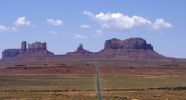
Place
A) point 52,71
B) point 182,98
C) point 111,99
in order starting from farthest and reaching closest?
point 52,71
point 182,98
point 111,99

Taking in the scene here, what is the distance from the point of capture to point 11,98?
134 feet

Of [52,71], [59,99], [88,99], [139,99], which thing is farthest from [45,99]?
[52,71]

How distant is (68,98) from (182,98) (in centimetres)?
1025

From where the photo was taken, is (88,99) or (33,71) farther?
(33,71)

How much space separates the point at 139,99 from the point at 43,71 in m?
83.9

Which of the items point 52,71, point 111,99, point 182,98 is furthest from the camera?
point 52,71

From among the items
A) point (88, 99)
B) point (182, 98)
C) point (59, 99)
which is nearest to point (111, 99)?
point (88, 99)

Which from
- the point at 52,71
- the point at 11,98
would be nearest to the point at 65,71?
the point at 52,71

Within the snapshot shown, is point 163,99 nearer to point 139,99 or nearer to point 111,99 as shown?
point 139,99

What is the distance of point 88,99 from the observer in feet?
128

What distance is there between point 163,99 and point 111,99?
466 centimetres

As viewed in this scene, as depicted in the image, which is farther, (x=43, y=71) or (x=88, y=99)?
(x=43, y=71)

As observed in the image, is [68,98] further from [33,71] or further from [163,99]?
[33,71]

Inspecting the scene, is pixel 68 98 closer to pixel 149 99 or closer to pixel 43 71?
pixel 149 99
